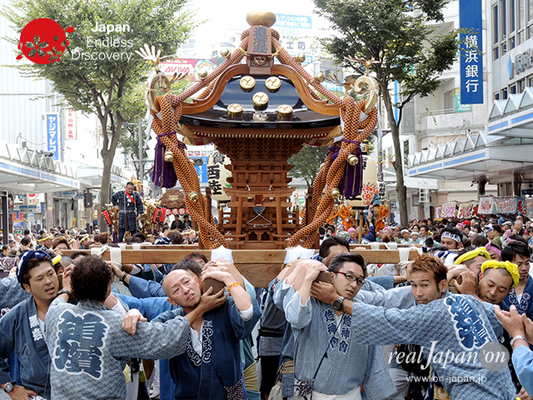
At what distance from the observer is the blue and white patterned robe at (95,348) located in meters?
2.61

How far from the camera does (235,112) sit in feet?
22.3

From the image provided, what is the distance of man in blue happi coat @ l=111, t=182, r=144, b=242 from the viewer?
11.0m

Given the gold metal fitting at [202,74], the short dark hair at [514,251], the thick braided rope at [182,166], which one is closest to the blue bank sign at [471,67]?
the gold metal fitting at [202,74]

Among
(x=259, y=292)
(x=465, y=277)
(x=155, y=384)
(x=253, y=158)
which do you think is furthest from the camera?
(x=253, y=158)

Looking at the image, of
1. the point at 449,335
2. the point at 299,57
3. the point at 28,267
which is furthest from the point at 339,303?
the point at 299,57

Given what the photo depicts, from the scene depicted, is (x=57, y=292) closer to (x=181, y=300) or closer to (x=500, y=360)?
(x=181, y=300)

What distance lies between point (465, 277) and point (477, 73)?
16831 mm

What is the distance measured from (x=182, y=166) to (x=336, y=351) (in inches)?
155

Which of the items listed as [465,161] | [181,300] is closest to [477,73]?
[465,161]

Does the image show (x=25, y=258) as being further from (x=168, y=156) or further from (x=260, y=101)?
(x=260, y=101)

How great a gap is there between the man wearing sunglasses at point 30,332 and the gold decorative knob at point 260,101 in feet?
13.2

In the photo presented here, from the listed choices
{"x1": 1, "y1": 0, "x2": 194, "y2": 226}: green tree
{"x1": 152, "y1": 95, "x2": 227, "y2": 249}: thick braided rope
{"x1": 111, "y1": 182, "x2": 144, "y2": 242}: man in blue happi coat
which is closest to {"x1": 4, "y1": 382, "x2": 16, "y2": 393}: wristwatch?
{"x1": 152, "y1": 95, "x2": 227, "y2": 249}: thick braided rope

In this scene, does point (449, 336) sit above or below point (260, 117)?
below

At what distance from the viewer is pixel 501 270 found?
11.2 ft
